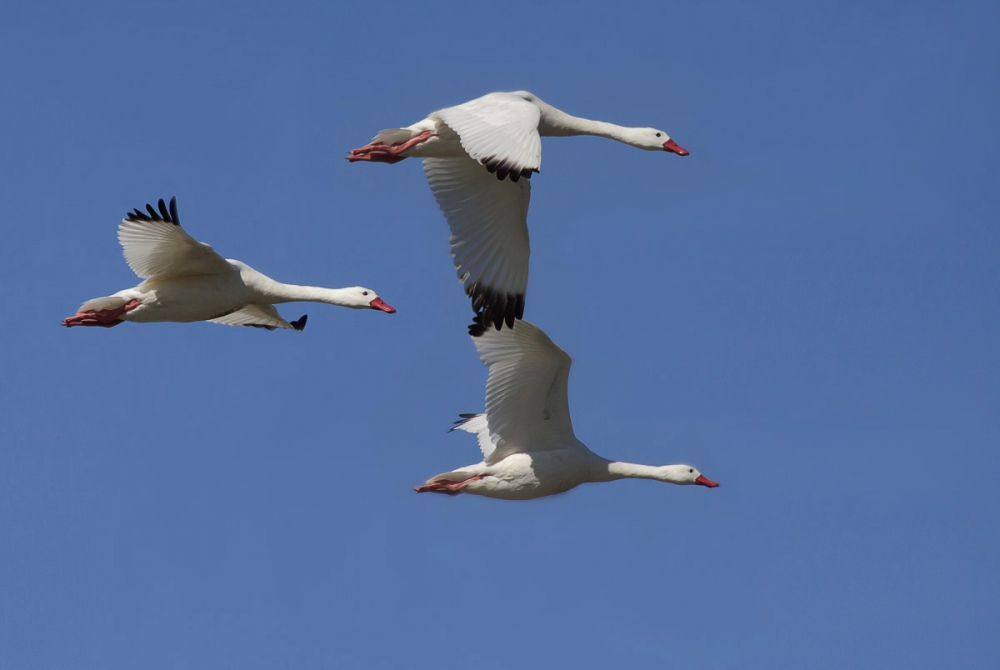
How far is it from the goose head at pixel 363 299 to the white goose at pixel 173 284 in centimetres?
65

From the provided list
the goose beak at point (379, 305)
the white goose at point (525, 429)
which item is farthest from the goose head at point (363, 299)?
the white goose at point (525, 429)

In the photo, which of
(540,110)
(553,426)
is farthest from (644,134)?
(553,426)

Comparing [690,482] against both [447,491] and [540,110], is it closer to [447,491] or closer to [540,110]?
[447,491]

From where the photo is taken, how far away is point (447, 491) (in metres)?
19.4

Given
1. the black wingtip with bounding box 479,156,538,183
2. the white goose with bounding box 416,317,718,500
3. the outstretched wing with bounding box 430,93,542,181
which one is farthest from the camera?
the white goose with bounding box 416,317,718,500

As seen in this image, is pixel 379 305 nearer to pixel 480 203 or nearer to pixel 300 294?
pixel 300 294

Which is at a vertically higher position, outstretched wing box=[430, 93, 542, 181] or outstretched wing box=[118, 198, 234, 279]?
outstretched wing box=[430, 93, 542, 181]

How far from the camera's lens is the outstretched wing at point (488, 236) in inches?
739

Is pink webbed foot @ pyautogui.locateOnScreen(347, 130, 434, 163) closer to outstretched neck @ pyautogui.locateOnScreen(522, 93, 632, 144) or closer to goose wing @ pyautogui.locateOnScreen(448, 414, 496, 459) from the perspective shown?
outstretched neck @ pyautogui.locateOnScreen(522, 93, 632, 144)

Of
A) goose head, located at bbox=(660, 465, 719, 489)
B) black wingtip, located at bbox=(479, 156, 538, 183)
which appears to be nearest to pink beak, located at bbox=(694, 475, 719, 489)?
goose head, located at bbox=(660, 465, 719, 489)

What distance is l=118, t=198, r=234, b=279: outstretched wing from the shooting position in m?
18.7

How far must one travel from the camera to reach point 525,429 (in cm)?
1962

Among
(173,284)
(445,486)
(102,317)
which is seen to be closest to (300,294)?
(173,284)

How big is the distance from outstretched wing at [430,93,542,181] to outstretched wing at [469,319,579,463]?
2608mm
